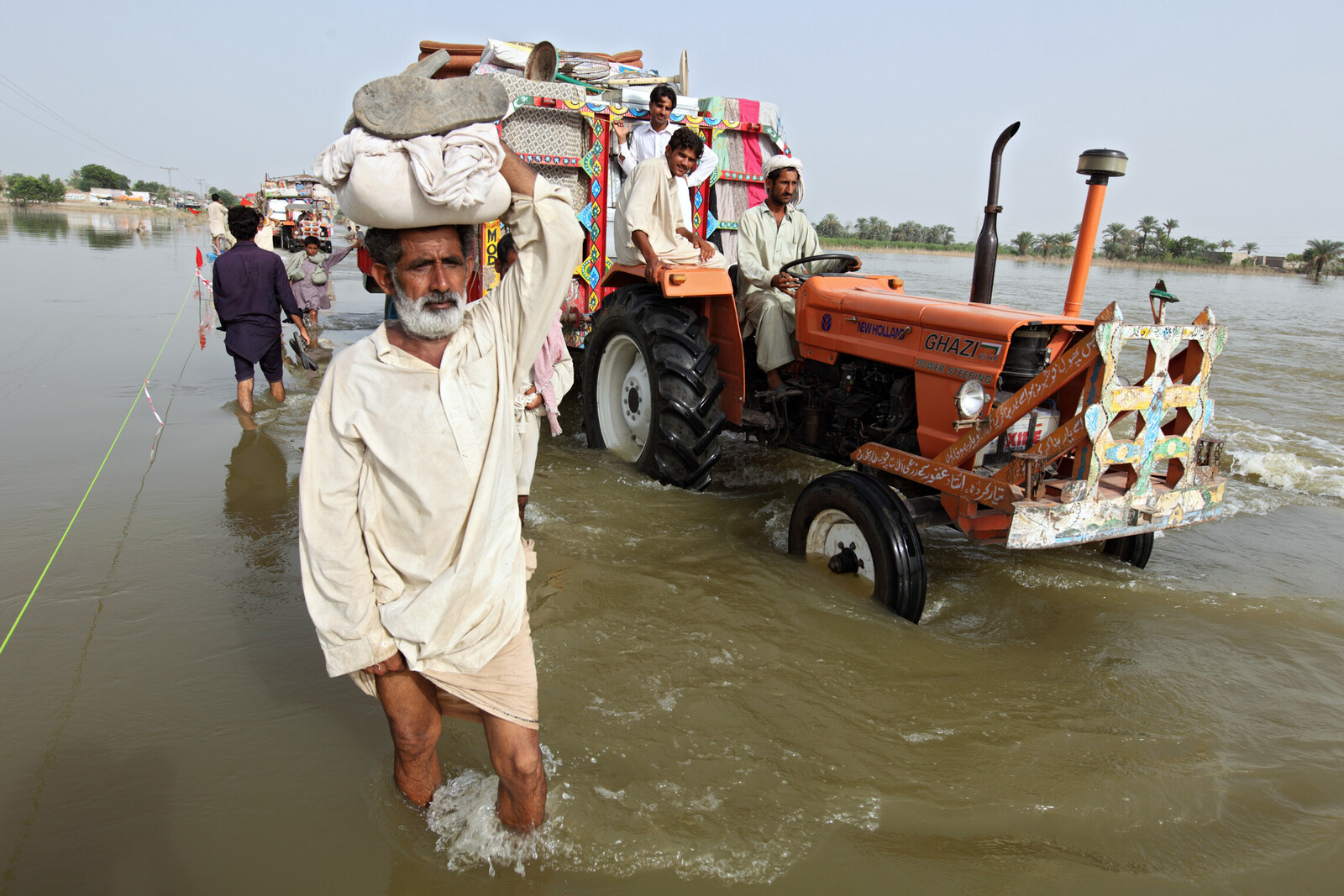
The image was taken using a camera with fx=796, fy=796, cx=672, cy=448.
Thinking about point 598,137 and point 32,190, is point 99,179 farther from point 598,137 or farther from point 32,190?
point 598,137

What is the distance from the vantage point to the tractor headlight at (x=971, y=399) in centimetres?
351

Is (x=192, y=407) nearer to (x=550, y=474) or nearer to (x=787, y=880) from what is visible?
(x=550, y=474)

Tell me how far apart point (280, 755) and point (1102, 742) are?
110 inches

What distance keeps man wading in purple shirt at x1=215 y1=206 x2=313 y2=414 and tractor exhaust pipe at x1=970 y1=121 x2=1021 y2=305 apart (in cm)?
504

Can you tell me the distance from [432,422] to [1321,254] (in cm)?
5684

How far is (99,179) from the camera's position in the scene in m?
96.9

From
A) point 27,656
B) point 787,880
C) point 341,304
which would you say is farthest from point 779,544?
point 341,304

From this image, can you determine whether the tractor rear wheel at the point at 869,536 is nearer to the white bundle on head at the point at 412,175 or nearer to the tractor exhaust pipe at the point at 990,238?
the tractor exhaust pipe at the point at 990,238

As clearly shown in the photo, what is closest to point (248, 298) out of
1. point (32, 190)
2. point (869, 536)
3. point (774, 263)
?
point (774, 263)

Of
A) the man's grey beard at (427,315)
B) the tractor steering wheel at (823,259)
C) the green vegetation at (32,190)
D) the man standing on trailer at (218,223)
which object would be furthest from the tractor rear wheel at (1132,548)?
the green vegetation at (32,190)

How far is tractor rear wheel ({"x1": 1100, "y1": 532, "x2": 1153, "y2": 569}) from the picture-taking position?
4.28m

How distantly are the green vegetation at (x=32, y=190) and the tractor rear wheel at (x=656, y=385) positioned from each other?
8077 cm

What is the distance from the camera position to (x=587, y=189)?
668cm

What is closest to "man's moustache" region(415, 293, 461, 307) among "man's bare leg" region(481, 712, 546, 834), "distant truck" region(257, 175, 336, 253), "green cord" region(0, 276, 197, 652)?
"man's bare leg" region(481, 712, 546, 834)
